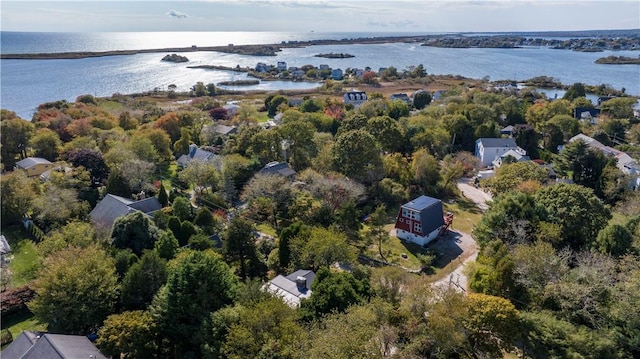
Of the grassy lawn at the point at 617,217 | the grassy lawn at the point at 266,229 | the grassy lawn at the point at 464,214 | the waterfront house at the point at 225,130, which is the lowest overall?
the grassy lawn at the point at 464,214

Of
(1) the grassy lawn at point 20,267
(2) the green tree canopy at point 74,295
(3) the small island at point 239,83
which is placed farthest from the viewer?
(3) the small island at point 239,83

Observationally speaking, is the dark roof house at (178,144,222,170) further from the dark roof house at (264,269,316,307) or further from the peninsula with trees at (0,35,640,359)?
the dark roof house at (264,269,316,307)

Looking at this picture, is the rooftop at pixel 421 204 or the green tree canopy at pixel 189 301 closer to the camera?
the green tree canopy at pixel 189 301

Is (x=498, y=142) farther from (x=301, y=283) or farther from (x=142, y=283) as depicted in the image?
(x=142, y=283)

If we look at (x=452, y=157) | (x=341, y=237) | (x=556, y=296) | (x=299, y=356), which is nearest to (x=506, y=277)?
(x=556, y=296)

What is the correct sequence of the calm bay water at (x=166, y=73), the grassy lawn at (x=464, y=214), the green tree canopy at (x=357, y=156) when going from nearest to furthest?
the grassy lawn at (x=464, y=214) → the green tree canopy at (x=357, y=156) → the calm bay water at (x=166, y=73)

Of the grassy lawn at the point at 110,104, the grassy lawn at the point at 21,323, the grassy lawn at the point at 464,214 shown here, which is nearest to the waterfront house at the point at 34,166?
the grassy lawn at the point at 21,323

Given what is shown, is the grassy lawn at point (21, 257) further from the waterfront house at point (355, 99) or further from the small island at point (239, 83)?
the small island at point (239, 83)

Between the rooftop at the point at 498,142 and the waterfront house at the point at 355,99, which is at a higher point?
the waterfront house at the point at 355,99
